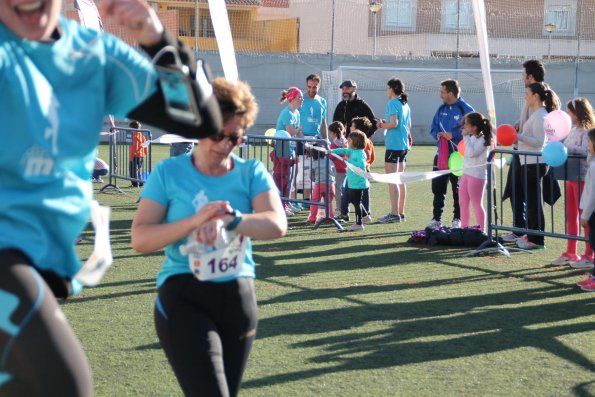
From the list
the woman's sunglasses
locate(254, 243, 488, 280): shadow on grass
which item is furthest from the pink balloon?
the woman's sunglasses

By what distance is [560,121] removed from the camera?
10109 mm

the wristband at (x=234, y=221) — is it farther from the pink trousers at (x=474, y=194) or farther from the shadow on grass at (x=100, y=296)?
the pink trousers at (x=474, y=194)

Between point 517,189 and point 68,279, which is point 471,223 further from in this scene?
point 68,279

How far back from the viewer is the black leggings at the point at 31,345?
2510 millimetres

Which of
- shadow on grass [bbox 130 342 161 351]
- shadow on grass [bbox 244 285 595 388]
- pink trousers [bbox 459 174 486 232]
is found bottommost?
shadow on grass [bbox 244 285 595 388]

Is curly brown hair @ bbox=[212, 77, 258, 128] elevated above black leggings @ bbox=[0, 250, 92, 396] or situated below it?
above

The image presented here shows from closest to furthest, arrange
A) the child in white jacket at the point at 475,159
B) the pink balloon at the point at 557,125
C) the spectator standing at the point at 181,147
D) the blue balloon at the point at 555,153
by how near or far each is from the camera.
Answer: the blue balloon at the point at 555,153 < the pink balloon at the point at 557,125 < the child in white jacket at the point at 475,159 < the spectator standing at the point at 181,147

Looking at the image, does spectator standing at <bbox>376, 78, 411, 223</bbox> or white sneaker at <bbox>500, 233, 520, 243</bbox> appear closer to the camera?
white sneaker at <bbox>500, 233, 520, 243</bbox>

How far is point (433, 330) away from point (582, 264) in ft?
11.2

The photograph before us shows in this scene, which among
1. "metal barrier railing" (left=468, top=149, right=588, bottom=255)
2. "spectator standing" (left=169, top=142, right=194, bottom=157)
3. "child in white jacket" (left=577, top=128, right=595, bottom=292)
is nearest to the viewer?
"child in white jacket" (left=577, top=128, right=595, bottom=292)

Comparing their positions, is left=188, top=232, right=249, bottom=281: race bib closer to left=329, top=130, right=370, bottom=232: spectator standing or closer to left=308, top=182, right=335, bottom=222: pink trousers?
left=329, top=130, right=370, bottom=232: spectator standing

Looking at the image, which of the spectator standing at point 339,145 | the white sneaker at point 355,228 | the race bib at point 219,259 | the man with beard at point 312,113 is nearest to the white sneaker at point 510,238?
the white sneaker at point 355,228

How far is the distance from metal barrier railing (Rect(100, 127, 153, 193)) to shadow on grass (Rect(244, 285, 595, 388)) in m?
9.90

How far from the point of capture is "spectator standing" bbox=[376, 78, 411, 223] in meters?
13.5
